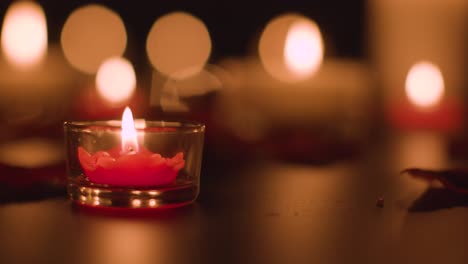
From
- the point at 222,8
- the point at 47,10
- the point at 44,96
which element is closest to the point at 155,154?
the point at 44,96

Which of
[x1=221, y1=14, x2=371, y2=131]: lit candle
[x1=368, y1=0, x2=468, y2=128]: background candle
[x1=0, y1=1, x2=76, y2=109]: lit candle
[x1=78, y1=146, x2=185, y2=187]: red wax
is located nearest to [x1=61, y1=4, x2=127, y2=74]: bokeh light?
[x1=0, y1=1, x2=76, y2=109]: lit candle

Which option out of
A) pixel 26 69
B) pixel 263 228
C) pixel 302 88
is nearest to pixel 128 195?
pixel 263 228

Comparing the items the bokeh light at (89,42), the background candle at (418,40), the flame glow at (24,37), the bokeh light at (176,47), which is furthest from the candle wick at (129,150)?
the bokeh light at (89,42)

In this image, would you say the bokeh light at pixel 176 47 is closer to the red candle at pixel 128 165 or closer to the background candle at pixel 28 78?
the background candle at pixel 28 78

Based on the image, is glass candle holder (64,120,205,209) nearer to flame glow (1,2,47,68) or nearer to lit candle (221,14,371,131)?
lit candle (221,14,371,131)

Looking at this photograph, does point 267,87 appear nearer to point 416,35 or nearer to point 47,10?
point 416,35

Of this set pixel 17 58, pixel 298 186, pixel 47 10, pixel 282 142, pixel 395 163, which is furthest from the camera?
pixel 47 10

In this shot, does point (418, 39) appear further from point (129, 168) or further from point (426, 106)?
point (129, 168)
